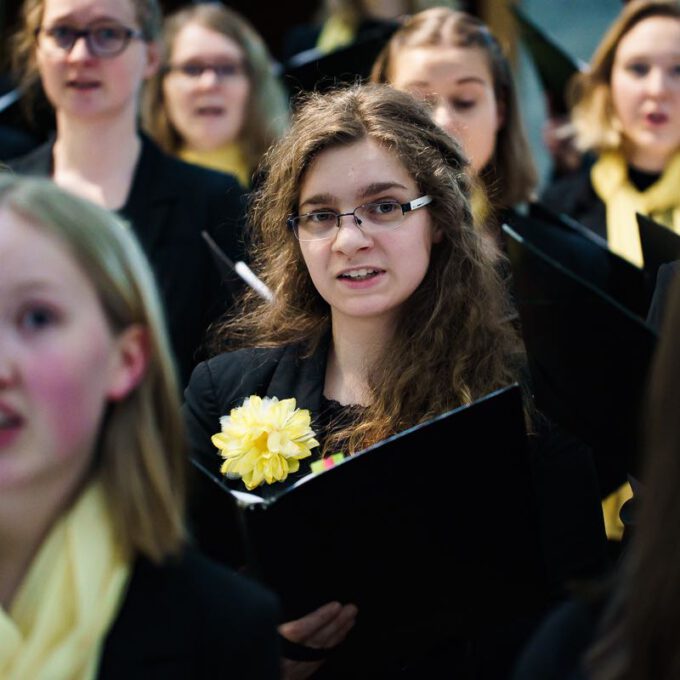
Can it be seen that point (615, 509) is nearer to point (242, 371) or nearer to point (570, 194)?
point (242, 371)

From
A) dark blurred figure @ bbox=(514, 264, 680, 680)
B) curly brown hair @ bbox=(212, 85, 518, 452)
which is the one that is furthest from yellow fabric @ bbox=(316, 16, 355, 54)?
dark blurred figure @ bbox=(514, 264, 680, 680)

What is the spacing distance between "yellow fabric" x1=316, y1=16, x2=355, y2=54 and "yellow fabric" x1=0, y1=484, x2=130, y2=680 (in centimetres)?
399

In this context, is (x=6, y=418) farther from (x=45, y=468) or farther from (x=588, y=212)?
(x=588, y=212)

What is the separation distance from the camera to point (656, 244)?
270cm

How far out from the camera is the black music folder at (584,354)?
2230 millimetres

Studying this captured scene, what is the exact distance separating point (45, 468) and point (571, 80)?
3623 millimetres

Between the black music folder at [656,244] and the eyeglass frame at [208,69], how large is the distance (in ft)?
7.87

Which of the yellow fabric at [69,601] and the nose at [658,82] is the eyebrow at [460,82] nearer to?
the nose at [658,82]

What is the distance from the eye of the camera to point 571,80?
16.0 feet

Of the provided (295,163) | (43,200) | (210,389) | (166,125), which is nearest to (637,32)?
(166,125)

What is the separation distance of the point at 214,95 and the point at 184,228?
4.26 feet

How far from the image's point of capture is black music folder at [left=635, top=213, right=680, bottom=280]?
2.63 metres

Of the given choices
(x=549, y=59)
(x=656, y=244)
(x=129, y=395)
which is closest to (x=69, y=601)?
(x=129, y=395)

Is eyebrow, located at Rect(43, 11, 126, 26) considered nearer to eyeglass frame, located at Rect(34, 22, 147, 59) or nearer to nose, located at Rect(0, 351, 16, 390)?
eyeglass frame, located at Rect(34, 22, 147, 59)
